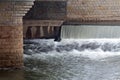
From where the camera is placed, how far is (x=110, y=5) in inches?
595

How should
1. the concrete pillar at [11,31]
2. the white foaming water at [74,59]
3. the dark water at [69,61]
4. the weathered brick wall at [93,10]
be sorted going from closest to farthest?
1. the concrete pillar at [11,31]
2. the dark water at [69,61]
3. the white foaming water at [74,59]
4. the weathered brick wall at [93,10]

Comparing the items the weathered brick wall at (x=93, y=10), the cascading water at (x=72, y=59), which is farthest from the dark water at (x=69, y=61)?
the weathered brick wall at (x=93, y=10)

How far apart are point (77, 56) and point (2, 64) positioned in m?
2.99

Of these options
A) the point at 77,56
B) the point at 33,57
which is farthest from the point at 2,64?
the point at 77,56

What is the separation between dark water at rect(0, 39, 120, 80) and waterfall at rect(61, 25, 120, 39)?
302 mm

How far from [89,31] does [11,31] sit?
→ 4.35m

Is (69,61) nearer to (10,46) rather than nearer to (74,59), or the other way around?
(74,59)

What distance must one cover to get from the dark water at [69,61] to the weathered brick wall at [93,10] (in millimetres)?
814

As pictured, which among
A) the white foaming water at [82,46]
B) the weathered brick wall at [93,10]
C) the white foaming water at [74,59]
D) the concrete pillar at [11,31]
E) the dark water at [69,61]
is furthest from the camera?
the weathered brick wall at [93,10]

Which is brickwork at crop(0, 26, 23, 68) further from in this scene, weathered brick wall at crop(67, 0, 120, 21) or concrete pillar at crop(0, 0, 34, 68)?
weathered brick wall at crop(67, 0, 120, 21)

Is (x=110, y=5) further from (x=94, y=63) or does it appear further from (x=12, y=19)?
(x=12, y=19)

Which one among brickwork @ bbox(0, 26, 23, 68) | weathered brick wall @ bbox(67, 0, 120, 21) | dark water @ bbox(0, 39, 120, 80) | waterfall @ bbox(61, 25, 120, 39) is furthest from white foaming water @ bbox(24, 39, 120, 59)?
brickwork @ bbox(0, 26, 23, 68)

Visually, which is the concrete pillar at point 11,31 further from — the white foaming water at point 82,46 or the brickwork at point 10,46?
the white foaming water at point 82,46

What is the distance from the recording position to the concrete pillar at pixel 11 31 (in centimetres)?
1126
